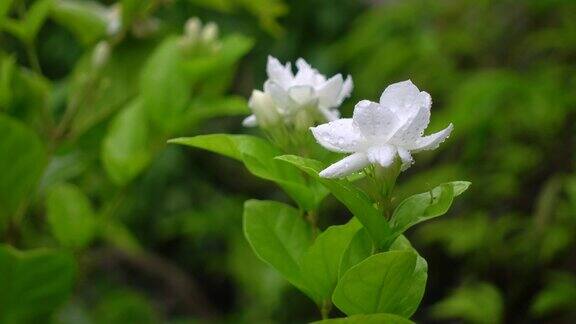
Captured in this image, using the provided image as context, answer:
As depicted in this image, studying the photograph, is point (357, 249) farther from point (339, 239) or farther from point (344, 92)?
point (344, 92)

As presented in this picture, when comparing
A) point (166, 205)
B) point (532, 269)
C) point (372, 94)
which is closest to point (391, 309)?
point (532, 269)

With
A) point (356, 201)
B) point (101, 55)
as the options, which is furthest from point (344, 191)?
point (101, 55)

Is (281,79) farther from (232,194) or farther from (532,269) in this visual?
(232,194)

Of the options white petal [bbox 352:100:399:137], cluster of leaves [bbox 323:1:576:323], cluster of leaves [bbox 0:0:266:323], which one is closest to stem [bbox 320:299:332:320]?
white petal [bbox 352:100:399:137]

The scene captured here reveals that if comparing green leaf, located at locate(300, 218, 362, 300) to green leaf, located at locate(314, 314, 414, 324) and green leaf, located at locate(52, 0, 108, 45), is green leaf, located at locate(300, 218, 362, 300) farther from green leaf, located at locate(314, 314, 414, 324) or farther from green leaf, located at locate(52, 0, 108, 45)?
green leaf, located at locate(52, 0, 108, 45)

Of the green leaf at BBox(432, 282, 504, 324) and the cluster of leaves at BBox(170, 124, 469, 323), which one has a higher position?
the cluster of leaves at BBox(170, 124, 469, 323)

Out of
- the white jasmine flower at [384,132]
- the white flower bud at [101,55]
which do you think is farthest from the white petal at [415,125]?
the white flower bud at [101,55]
